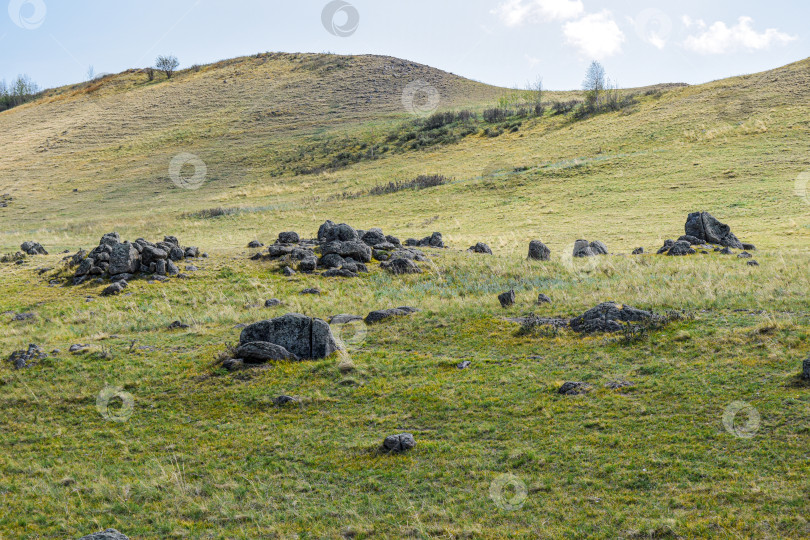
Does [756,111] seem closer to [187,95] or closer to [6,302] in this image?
[6,302]

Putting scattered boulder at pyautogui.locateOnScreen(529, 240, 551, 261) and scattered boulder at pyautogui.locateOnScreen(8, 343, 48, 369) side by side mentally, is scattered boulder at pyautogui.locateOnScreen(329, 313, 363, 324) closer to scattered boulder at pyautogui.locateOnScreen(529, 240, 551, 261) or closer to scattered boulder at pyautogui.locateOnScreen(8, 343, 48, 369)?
scattered boulder at pyautogui.locateOnScreen(8, 343, 48, 369)

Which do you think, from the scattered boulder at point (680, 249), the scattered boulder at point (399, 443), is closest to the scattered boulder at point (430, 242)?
the scattered boulder at point (680, 249)

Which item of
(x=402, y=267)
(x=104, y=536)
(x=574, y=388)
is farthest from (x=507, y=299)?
(x=104, y=536)

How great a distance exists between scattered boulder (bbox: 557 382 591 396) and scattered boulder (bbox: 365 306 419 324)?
26.3ft

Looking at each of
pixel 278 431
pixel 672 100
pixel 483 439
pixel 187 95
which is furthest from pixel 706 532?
pixel 187 95

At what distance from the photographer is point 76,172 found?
3632 inches

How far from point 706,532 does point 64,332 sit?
21305mm

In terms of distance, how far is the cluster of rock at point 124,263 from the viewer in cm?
2767

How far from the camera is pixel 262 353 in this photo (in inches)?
623

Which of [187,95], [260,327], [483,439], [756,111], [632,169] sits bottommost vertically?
[483,439]

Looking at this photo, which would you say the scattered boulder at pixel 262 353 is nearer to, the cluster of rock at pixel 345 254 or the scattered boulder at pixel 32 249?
the cluster of rock at pixel 345 254

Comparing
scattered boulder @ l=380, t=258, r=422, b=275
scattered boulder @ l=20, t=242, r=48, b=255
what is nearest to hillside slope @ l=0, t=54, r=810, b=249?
scattered boulder @ l=20, t=242, r=48, b=255

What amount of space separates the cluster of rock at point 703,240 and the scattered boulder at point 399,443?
881 inches

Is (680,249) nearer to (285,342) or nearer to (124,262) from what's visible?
(285,342)
